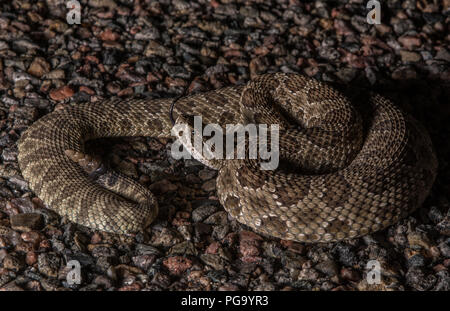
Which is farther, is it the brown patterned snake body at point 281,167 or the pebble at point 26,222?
the pebble at point 26,222

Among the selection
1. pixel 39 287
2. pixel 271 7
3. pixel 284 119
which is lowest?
pixel 39 287

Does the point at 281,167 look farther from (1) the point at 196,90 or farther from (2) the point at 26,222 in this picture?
(2) the point at 26,222

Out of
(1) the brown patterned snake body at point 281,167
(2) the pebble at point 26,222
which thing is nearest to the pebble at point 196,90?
(2) the pebble at point 26,222

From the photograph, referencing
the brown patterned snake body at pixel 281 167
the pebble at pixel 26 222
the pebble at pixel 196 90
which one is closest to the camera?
the pebble at pixel 196 90

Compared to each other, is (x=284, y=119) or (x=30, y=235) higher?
(x=284, y=119)

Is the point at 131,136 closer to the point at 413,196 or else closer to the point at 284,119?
the point at 284,119

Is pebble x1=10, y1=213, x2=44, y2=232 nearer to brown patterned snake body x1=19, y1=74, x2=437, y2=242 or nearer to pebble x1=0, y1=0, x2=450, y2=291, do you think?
pebble x1=0, y1=0, x2=450, y2=291

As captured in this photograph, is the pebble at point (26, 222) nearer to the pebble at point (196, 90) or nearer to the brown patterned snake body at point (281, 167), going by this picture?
the pebble at point (196, 90)

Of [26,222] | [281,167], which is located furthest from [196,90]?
[26,222]

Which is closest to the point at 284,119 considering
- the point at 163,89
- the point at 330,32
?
the point at 163,89
